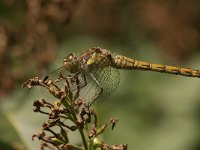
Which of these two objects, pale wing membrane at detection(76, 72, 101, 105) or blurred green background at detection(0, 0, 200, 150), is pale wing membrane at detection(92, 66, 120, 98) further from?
blurred green background at detection(0, 0, 200, 150)

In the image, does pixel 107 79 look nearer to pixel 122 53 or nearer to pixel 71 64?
pixel 71 64

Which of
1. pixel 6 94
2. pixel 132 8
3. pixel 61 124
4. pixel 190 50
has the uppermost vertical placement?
pixel 132 8

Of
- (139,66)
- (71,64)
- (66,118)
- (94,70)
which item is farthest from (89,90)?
(139,66)

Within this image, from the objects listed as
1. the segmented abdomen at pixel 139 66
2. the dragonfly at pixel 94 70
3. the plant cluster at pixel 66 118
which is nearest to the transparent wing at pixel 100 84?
the dragonfly at pixel 94 70

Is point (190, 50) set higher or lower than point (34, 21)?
higher

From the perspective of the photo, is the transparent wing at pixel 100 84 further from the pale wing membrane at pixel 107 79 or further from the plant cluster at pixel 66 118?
the plant cluster at pixel 66 118

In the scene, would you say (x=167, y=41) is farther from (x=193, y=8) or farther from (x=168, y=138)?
(x=168, y=138)

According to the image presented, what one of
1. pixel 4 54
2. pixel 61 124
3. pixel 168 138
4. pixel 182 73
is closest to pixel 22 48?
pixel 4 54

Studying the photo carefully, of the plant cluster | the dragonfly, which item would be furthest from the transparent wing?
the plant cluster
